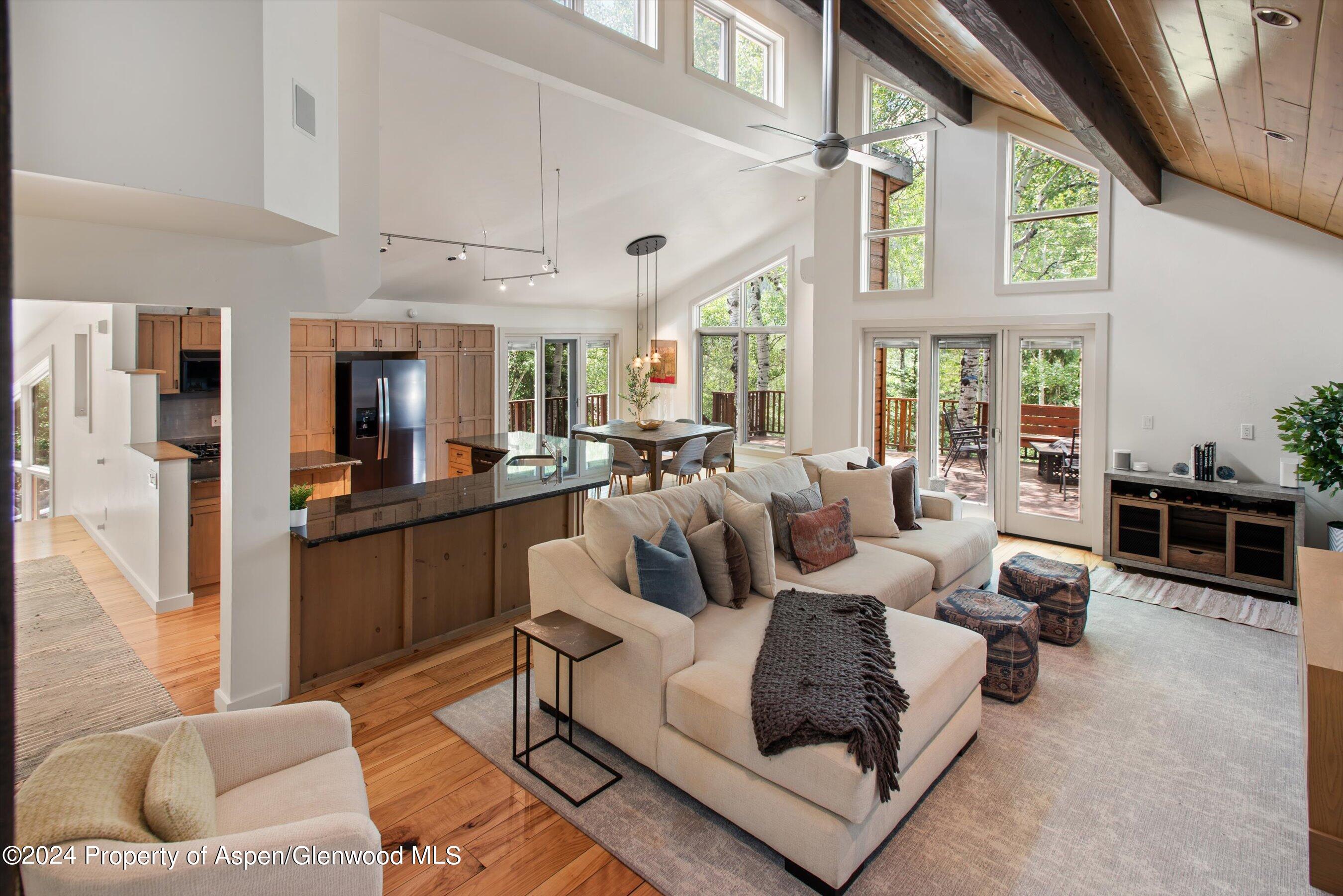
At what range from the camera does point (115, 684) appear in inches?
132

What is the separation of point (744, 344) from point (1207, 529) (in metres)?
5.49

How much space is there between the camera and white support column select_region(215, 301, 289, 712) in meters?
2.98

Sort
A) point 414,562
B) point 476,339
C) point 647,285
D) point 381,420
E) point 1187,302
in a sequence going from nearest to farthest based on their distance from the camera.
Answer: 1. point 414,562
2. point 1187,302
3. point 381,420
4. point 476,339
5. point 647,285

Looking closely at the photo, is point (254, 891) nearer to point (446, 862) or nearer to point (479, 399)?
point (446, 862)

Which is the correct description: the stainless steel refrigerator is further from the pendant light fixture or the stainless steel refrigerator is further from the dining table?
the pendant light fixture

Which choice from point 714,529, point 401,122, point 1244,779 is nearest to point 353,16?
point 401,122

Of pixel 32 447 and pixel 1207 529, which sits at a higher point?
pixel 32 447

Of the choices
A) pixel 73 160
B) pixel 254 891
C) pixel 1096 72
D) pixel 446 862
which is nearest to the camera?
pixel 254 891

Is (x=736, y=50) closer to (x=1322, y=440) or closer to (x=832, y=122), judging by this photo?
(x=832, y=122)

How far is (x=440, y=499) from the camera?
12.5 feet

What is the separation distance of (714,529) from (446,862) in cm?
161

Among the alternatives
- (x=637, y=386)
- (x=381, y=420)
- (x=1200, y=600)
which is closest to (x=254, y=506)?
(x=381, y=420)

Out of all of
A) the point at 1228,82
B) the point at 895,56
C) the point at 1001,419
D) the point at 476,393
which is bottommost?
the point at 1001,419

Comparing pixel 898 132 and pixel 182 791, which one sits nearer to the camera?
pixel 182 791
